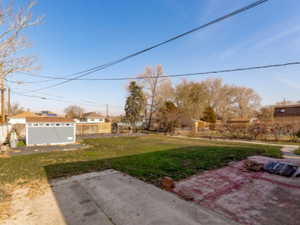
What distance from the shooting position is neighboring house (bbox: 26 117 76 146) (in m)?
10.0

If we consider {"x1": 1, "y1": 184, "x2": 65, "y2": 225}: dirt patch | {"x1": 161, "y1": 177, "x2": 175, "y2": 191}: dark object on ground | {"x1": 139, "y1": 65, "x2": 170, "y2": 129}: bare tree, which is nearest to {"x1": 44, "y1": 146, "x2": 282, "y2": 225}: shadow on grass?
{"x1": 1, "y1": 184, "x2": 65, "y2": 225}: dirt patch

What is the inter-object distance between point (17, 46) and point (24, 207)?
249 inches

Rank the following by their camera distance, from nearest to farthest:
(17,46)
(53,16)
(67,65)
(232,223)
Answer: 1. (232,223)
2. (17,46)
3. (53,16)
4. (67,65)

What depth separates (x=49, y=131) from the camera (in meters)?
10.6

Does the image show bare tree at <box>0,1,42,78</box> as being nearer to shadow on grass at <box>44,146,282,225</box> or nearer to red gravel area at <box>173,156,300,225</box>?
shadow on grass at <box>44,146,282,225</box>

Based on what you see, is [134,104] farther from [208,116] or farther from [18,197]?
[18,197]

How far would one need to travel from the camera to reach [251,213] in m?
2.52

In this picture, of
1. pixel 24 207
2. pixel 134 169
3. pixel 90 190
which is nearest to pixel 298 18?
pixel 134 169

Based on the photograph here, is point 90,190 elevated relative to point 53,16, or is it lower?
lower

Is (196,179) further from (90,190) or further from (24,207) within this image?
(24,207)

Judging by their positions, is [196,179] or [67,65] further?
[67,65]

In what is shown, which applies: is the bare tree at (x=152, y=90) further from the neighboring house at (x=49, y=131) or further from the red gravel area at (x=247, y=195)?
the red gravel area at (x=247, y=195)

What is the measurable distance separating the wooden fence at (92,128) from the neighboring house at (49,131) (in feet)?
25.5

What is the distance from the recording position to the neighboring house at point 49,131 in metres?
10.0
